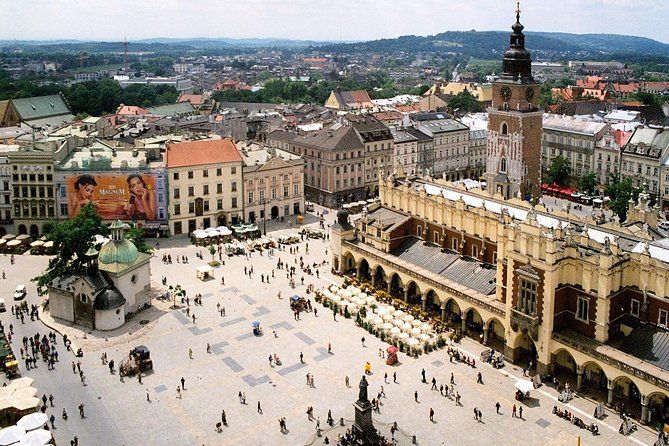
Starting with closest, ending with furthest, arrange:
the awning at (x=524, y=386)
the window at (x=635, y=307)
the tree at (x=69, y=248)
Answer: the awning at (x=524, y=386) → the window at (x=635, y=307) → the tree at (x=69, y=248)

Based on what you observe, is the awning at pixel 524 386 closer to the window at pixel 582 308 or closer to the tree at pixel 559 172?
the window at pixel 582 308

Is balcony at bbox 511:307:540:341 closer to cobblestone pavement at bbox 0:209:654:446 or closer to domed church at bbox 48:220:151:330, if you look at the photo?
cobblestone pavement at bbox 0:209:654:446

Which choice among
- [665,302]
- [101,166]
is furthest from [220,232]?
[665,302]

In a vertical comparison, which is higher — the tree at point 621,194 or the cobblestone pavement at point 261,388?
the tree at point 621,194

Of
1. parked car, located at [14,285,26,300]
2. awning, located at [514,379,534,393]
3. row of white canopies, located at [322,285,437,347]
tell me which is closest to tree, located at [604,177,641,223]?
row of white canopies, located at [322,285,437,347]

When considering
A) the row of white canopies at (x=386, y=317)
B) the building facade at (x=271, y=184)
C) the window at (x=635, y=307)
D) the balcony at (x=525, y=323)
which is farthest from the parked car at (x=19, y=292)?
the window at (x=635, y=307)

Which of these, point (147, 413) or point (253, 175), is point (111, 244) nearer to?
point (147, 413)

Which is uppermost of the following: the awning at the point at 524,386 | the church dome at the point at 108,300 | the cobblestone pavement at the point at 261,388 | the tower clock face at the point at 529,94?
the tower clock face at the point at 529,94
